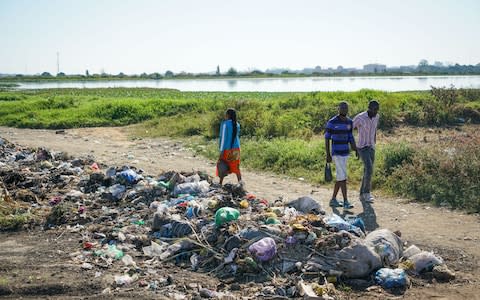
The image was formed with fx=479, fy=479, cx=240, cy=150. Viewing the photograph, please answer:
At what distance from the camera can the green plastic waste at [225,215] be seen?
5.68 m

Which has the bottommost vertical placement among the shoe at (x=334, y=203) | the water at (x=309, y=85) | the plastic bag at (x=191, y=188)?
the shoe at (x=334, y=203)

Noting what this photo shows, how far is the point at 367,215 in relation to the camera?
7051 millimetres

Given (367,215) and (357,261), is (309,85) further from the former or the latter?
(357,261)

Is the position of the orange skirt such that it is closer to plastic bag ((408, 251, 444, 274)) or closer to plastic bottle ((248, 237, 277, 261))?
plastic bottle ((248, 237, 277, 261))

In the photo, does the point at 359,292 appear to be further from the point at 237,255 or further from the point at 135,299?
the point at 135,299

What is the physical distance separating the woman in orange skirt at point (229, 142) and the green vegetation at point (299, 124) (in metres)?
2.15

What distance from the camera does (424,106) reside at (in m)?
16.2

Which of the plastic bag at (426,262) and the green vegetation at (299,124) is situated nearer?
the plastic bag at (426,262)

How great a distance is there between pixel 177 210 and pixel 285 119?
8.87 meters

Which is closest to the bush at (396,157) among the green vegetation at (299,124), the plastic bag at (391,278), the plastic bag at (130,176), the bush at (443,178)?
the green vegetation at (299,124)

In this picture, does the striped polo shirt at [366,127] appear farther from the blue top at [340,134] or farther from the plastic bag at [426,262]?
the plastic bag at [426,262]

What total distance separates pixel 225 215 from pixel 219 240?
15.5 inches

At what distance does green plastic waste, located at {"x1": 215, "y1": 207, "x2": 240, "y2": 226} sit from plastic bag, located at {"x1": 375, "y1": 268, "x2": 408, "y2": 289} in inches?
70.0

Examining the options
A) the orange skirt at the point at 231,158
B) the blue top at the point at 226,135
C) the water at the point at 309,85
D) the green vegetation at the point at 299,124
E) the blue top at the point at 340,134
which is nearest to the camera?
the blue top at the point at 340,134
